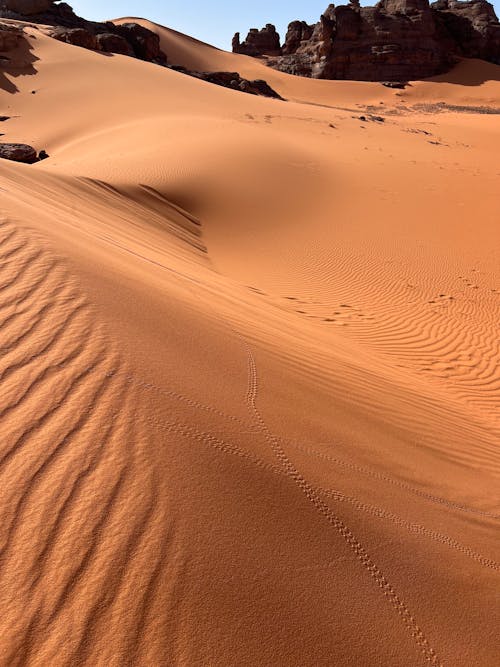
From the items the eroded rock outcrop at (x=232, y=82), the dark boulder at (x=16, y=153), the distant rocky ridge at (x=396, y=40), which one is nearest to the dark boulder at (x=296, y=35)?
the distant rocky ridge at (x=396, y=40)

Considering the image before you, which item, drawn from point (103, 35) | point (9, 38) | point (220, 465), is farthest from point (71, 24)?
point (220, 465)

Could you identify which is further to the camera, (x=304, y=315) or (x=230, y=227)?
(x=230, y=227)

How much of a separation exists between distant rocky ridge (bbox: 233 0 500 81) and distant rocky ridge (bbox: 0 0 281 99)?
1245 centimetres

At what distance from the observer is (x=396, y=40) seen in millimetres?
39781

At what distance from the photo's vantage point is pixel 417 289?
7902 mm

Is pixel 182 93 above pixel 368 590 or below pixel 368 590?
above

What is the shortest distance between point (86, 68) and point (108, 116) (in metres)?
7.26

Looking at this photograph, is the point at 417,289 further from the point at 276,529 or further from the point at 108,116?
the point at 108,116

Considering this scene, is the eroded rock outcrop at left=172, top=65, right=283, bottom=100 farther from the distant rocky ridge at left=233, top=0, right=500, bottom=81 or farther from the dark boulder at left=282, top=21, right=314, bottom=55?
the dark boulder at left=282, top=21, right=314, bottom=55

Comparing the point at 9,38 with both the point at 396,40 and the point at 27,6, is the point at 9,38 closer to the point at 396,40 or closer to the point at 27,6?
the point at 27,6

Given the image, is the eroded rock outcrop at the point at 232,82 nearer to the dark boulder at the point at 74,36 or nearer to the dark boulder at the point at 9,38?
the dark boulder at the point at 74,36

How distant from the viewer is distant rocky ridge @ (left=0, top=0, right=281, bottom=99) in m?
28.1

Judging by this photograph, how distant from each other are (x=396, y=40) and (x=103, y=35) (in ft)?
80.4

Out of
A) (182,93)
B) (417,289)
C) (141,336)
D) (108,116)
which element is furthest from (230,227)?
(182,93)
